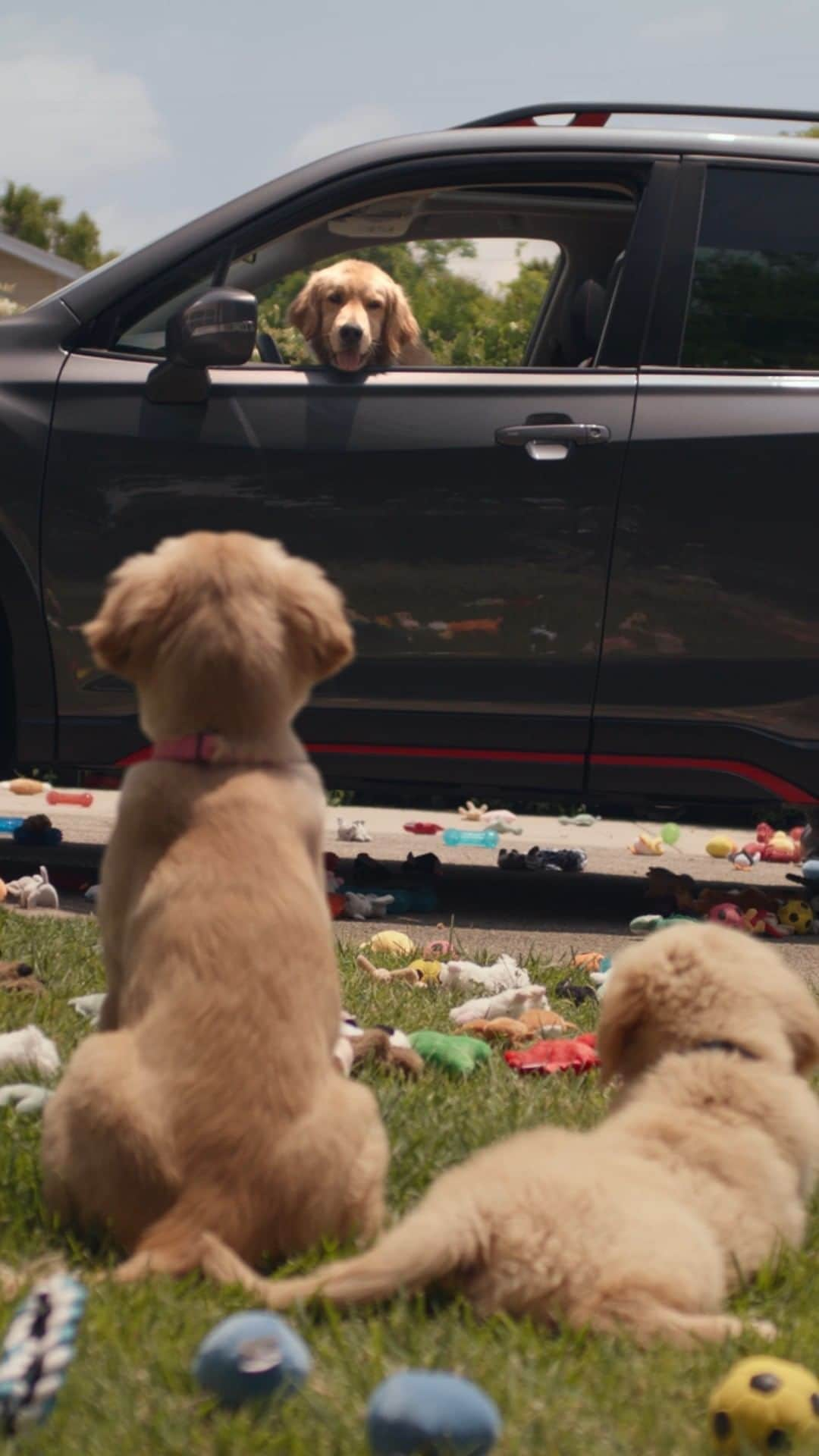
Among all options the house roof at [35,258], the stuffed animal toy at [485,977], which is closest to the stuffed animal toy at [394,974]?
the stuffed animal toy at [485,977]

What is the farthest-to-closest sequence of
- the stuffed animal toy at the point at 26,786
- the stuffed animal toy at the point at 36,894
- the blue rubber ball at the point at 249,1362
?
the stuffed animal toy at the point at 26,786, the stuffed animal toy at the point at 36,894, the blue rubber ball at the point at 249,1362

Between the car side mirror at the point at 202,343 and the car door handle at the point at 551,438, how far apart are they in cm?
87

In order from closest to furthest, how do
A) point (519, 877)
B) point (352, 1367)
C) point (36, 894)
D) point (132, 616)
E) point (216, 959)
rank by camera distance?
point (352, 1367) < point (216, 959) < point (132, 616) < point (36, 894) < point (519, 877)

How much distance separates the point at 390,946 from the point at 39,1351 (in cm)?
303

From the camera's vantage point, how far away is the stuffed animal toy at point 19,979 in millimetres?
4020

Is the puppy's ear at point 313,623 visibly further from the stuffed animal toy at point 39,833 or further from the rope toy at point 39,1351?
the stuffed animal toy at point 39,833

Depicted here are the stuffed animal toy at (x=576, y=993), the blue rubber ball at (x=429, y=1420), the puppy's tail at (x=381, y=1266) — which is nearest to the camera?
the blue rubber ball at (x=429, y=1420)

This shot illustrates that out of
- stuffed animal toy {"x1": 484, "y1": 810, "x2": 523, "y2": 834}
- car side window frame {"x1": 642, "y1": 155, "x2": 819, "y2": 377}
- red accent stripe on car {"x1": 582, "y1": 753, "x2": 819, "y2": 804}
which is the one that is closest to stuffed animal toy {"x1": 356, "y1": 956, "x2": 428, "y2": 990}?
red accent stripe on car {"x1": 582, "y1": 753, "x2": 819, "y2": 804}

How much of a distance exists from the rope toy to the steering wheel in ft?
15.2

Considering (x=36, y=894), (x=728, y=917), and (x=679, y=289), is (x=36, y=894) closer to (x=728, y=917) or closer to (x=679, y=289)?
(x=728, y=917)

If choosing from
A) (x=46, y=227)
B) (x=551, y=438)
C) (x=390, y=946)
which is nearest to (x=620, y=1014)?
(x=390, y=946)

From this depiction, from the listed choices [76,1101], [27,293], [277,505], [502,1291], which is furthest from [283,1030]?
[27,293]

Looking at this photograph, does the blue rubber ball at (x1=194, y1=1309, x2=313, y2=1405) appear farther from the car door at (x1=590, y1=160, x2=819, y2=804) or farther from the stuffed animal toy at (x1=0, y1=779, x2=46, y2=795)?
the stuffed animal toy at (x1=0, y1=779, x2=46, y2=795)

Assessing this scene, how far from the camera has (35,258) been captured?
3144 cm
